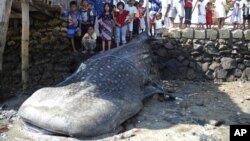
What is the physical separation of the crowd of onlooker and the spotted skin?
1826mm

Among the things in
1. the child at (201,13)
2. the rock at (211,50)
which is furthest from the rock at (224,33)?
the child at (201,13)

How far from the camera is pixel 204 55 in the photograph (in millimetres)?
11422

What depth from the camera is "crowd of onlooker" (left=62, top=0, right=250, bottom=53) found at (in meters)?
10.9

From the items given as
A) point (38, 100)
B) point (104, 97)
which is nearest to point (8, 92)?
point (38, 100)

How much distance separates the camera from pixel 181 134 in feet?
23.2

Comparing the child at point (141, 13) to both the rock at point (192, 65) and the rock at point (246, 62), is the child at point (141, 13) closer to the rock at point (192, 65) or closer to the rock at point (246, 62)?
the rock at point (192, 65)

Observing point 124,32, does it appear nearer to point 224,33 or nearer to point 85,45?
point 85,45

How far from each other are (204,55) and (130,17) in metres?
2.22

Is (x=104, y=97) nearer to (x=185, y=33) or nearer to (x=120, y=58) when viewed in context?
(x=120, y=58)

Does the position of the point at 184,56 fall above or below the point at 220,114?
above

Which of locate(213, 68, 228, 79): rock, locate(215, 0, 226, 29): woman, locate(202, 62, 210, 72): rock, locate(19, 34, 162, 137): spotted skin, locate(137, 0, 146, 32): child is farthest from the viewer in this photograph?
locate(137, 0, 146, 32): child

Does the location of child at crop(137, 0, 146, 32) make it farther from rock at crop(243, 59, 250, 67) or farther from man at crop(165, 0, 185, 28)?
rock at crop(243, 59, 250, 67)

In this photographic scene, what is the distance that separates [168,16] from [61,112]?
599cm

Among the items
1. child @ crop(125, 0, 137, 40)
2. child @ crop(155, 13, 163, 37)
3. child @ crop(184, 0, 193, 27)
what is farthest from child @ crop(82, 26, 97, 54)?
child @ crop(184, 0, 193, 27)
